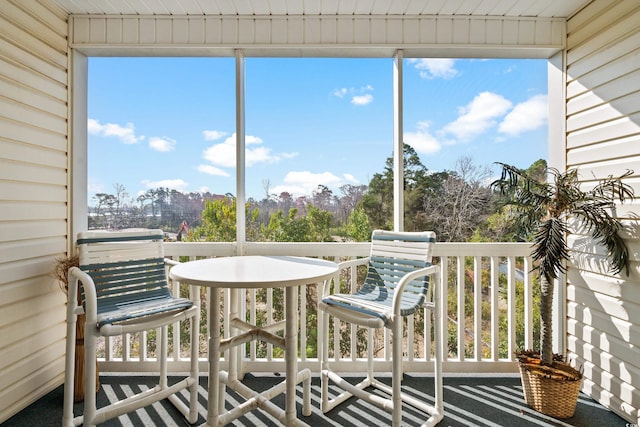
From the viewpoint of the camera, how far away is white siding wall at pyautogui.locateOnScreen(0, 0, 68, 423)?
1938 millimetres

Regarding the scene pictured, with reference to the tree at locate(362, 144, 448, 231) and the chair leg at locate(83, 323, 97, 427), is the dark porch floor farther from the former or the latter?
the tree at locate(362, 144, 448, 231)

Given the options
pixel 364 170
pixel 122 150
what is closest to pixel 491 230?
pixel 364 170

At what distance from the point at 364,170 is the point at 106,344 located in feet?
7.69

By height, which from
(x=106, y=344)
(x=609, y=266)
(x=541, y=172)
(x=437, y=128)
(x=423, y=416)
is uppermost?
(x=437, y=128)

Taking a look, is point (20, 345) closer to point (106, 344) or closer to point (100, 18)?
point (106, 344)

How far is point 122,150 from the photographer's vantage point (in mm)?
2551

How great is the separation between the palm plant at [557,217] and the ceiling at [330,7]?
45.8 inches

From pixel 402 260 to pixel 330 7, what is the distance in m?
1.81

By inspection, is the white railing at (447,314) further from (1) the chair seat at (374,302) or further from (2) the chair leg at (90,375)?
(2) the chair leg at (90,375)

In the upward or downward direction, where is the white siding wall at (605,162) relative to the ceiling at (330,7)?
downward

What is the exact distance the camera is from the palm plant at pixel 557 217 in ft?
6.17

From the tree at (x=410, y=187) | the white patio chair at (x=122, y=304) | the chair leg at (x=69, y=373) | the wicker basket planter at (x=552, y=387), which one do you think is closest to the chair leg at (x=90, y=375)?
the white patio chair at (x=122, y=304)

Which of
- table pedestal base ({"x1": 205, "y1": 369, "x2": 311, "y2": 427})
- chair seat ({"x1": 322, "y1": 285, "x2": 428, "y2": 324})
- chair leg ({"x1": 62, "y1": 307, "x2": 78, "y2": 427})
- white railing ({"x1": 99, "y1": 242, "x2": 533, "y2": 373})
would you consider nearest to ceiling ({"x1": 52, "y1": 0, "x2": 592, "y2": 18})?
white railing ({"x1": 99, "y1": 242, "x2": 533, "y2": 373})

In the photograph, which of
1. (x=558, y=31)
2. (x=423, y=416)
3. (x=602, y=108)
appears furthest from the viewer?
(x=558, y=31)
